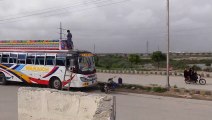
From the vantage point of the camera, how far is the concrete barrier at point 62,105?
562 centimetres

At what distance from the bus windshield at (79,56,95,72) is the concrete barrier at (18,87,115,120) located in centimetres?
1028

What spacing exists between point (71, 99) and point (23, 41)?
50.1 ft

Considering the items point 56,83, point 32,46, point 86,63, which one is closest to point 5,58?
point 32,46

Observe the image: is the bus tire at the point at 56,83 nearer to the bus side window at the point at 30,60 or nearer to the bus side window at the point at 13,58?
the bus side window at the point at 30,60

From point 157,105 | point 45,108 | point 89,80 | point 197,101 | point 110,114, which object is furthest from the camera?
point 89,80

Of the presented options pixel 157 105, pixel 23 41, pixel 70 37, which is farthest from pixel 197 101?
pixel 23 41

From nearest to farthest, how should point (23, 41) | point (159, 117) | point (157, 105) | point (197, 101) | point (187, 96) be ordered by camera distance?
point (159, 117) → point (157, 105) → point (197, 101) → point (187, 96) → point (23, 41)

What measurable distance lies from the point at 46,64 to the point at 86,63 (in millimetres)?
2587

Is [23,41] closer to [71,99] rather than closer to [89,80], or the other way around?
[89,80]

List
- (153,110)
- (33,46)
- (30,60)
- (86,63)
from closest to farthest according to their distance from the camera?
(153,110) < (86,63) < (30,60) < (33,46)

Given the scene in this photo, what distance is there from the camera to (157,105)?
523 inches

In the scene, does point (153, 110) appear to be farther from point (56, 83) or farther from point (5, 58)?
point (5, 58)

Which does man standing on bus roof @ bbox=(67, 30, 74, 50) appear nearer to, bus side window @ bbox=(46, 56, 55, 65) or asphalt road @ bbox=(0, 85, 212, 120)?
bus side window @ bbox=(46, 56, 55, 65)

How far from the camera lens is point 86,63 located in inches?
701
